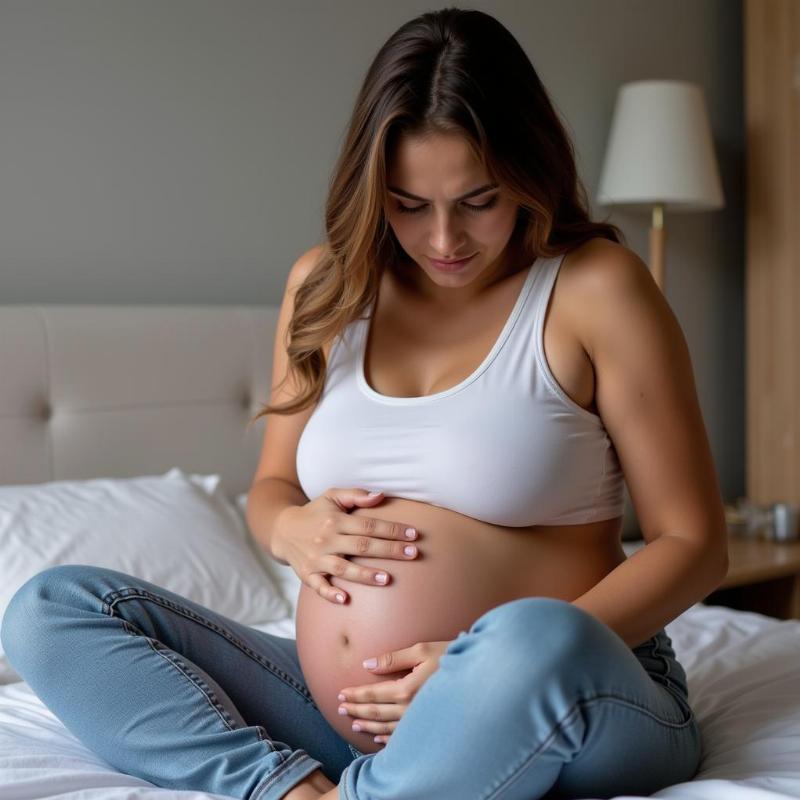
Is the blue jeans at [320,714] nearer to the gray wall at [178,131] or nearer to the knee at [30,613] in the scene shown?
the knee at [30,613]

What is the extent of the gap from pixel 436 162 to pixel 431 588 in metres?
0.44

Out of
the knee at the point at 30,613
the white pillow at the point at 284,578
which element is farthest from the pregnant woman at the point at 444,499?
the white pillow at the point at 284,578

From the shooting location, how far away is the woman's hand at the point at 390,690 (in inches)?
39.8

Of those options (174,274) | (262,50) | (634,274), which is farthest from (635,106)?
(634,274)

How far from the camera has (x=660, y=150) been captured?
2701 mm

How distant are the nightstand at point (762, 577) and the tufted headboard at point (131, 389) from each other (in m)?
0.92

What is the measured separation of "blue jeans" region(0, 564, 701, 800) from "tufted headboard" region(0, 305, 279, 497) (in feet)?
2.66

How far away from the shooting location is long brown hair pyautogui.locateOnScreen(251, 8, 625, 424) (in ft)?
3.74

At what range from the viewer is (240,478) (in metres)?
2.16

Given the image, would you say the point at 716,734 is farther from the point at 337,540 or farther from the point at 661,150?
the point at 661,150

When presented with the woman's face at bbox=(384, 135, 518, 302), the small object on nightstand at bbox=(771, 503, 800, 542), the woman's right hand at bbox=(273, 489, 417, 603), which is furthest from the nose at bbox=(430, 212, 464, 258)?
the small object on nightstand at bbox=(771, 503, 800, 542)

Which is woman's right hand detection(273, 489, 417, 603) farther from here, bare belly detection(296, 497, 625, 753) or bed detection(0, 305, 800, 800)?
bed detection(0, 305, 800, 800)

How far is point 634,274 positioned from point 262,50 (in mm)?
1366

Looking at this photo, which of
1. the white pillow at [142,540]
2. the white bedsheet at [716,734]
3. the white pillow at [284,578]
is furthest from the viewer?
the white pillow at [284,578]
